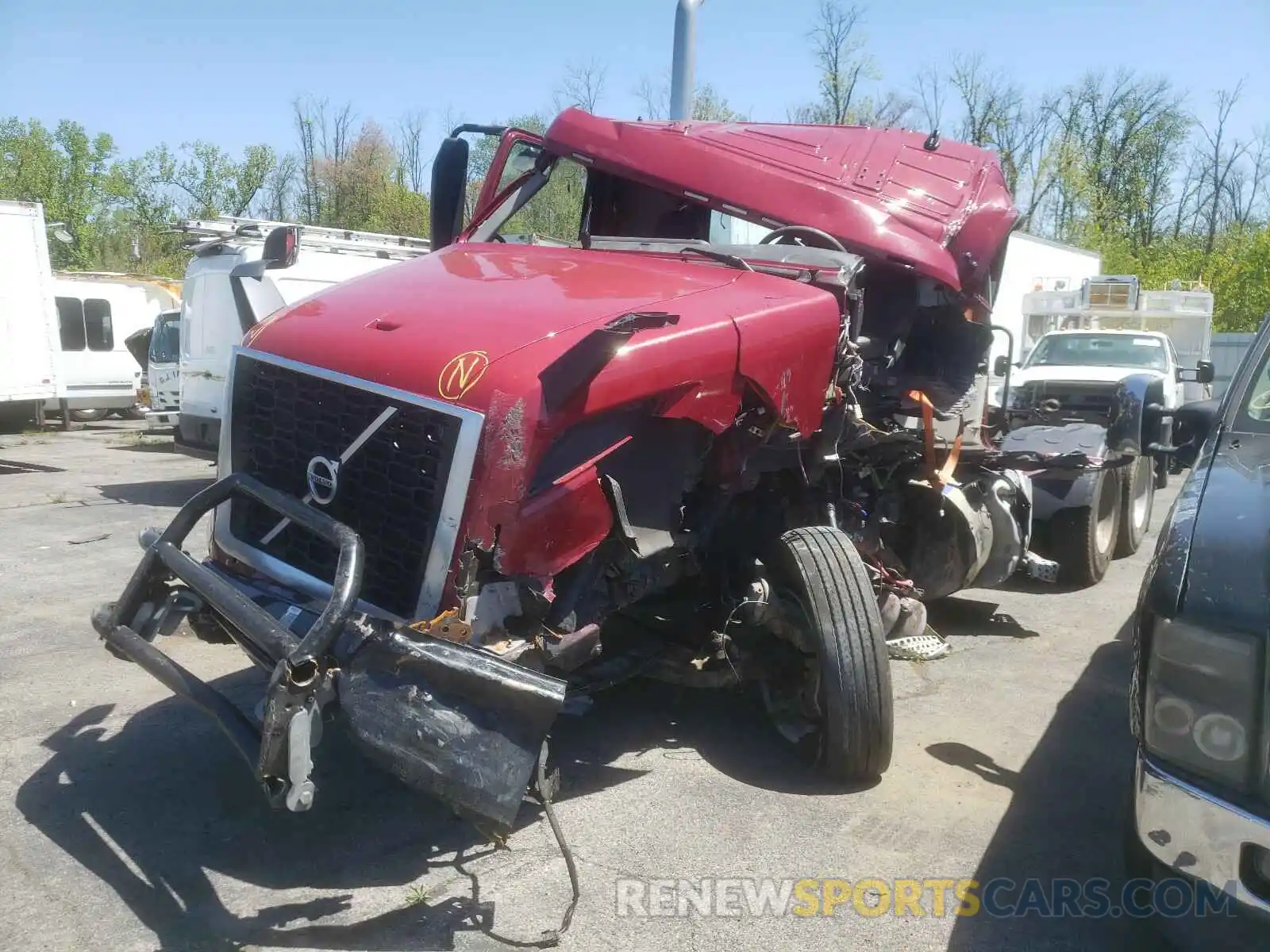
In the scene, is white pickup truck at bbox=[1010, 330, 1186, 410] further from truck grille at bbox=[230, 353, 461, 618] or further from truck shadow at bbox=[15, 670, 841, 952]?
truck grille at bbox=[230, 353, 461, 618]

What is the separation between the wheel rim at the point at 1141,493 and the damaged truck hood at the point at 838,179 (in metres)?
3.75

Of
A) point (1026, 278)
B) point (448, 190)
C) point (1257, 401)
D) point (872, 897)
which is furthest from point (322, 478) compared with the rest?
point (1026, 278)

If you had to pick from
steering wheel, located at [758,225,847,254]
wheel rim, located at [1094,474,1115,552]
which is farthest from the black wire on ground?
wheel rim, located at [1094,474,1115,552]

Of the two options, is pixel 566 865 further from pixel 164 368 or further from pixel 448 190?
pixel 164 368

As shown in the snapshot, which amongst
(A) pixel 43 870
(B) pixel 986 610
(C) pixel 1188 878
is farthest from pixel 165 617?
(B) pixel 986 610

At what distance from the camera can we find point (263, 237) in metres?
10.6

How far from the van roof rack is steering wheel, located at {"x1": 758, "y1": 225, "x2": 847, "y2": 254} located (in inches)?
222

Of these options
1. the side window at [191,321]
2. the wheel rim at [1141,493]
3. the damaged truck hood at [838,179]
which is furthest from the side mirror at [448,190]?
the side window at [191,321]

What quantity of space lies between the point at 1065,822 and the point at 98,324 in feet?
64.5

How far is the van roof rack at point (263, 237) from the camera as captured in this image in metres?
10.5

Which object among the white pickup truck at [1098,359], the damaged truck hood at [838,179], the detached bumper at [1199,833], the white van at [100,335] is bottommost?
the white van at [100,335]

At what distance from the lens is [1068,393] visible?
41.4ft

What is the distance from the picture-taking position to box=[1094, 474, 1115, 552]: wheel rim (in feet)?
24.5

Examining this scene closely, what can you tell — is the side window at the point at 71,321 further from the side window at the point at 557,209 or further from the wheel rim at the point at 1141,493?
the wheel rim at the point at 1141,493
